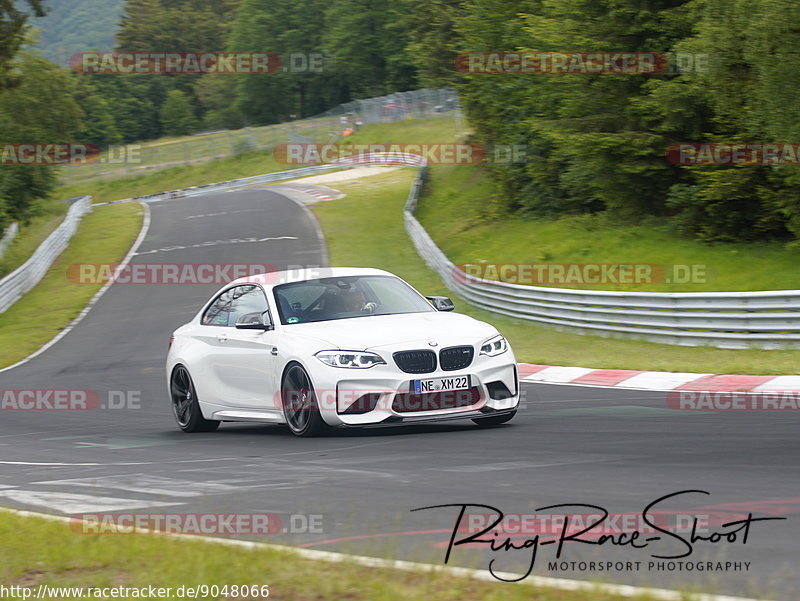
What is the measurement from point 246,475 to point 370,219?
129 feet

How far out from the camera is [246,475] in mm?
7945

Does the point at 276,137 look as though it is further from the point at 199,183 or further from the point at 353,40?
the point at 353,40

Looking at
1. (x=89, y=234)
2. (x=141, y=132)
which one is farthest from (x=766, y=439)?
(x=141, y=132)

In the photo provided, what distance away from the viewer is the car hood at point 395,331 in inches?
385

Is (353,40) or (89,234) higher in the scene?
(353,40)

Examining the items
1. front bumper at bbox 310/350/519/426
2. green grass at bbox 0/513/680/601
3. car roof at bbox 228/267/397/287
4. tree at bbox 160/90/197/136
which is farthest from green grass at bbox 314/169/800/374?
tree at bbox 160/90/197/136

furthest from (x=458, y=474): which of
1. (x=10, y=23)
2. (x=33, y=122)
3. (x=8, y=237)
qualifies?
(x=33, y=122)

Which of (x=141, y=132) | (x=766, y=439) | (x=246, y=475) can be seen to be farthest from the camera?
(x=141, y=132)

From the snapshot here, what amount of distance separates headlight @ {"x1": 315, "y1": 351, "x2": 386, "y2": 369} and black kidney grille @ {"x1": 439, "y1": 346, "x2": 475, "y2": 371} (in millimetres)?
535

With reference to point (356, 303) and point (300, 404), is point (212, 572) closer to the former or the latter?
point (300, 404)

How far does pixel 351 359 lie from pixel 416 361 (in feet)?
1.78

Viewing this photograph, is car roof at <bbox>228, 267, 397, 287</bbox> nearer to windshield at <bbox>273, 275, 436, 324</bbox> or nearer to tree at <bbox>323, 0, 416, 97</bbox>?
windshield at <bbox>273, 275, 436, 324</bbox>

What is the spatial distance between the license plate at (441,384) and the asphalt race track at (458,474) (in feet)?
1.29

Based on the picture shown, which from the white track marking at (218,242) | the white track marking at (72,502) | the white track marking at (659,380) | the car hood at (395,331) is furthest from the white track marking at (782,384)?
the white track marking at (218,242)
